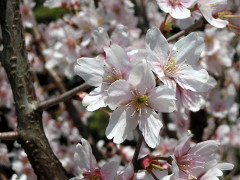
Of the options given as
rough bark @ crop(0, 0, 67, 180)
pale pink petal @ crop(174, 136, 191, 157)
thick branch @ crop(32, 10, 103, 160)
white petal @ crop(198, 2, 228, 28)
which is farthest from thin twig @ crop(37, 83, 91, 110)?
thick branch @ crop(32, 10, 103, 160)

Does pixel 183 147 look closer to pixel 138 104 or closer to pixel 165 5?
pixel 138 104

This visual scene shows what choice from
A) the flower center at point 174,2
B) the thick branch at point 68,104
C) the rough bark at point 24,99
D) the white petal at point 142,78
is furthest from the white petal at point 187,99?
the thick branch at point 68,104

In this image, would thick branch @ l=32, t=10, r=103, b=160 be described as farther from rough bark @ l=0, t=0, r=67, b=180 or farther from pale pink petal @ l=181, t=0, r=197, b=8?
pale pink petal @ l=181, t=0, r=197, b=8

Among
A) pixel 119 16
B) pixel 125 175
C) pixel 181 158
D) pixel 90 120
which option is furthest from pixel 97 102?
pixel 90 120

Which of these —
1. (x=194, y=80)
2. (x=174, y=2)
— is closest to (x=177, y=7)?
(x=174, y=2)

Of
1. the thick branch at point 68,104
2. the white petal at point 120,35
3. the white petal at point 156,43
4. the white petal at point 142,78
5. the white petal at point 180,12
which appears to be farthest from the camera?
the thick branch at point 68,104

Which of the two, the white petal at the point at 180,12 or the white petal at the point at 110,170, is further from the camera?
the white petal at the point at 180,12

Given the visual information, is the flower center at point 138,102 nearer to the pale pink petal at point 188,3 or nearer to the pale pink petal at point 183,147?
the pale pink petal at point 183,147
